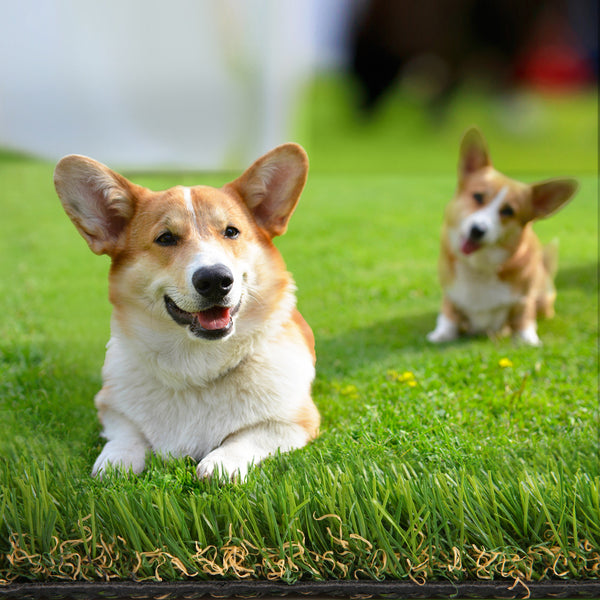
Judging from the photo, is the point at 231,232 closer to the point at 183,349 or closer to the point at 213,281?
the point at 213,281

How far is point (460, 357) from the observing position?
3174mm

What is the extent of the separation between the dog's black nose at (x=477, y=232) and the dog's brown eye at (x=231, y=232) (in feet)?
5.16

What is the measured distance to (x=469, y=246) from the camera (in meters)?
3.39

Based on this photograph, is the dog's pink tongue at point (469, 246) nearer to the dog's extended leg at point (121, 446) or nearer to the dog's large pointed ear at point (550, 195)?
the dog's large pointed ear at point (550, 195)

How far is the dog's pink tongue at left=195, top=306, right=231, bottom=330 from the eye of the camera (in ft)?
6.84

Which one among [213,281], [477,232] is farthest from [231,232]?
[477,232]

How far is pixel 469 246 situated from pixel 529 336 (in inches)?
23.8

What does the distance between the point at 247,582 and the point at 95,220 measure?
126 cm

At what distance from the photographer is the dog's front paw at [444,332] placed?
3.46 meters

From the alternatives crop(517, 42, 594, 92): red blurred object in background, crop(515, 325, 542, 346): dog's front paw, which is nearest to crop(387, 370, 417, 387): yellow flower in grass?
crop(515, 325, 542, 346): dog's front paw

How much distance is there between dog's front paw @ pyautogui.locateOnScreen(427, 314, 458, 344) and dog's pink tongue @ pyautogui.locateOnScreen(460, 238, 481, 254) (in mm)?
383

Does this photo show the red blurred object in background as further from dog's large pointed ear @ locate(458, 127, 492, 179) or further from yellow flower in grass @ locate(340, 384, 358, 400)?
dog's large pointed ear @ locate(458, 127, 492, 179)

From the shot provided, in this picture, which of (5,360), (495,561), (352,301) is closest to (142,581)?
(495,561)

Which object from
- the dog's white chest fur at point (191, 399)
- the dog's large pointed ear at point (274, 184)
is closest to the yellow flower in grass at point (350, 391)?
the dog's white chest fur at point (191, 399)
